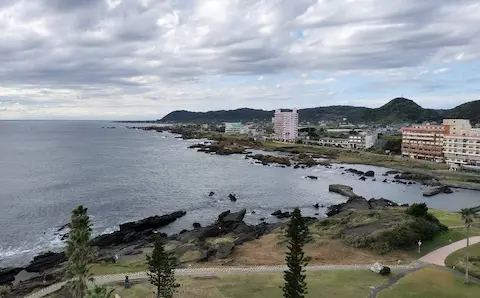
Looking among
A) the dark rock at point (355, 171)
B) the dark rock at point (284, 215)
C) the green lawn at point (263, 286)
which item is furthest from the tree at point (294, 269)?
the dark rock at point (355, 171)

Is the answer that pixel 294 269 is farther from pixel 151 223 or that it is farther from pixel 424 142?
pixel 424 142

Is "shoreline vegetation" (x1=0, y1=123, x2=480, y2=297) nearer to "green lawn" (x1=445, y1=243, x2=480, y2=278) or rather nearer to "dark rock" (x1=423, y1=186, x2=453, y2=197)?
"green lawn" (x1=445, y1=243, x2=480, y2=278)

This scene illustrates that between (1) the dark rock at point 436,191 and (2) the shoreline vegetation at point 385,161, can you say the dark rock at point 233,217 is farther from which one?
(2) the shoreline vegetation at point 385,161

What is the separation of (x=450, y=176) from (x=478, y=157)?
2244cm

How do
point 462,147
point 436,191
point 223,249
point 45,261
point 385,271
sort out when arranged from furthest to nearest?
point 462,147
point 436,191
point 45,261
point 223,249
point 385,271

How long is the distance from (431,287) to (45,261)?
43.8 metres

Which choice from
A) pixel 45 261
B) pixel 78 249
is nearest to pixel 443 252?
pixel 78 249

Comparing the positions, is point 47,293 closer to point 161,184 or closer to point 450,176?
point 161,184

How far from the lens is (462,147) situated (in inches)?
5359

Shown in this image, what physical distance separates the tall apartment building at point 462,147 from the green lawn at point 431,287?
102m

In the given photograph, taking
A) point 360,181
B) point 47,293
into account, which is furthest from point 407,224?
point 360,181

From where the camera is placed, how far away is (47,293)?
37250 mm

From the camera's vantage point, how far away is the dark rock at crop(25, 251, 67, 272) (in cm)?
5053

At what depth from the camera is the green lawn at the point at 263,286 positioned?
116 feet
